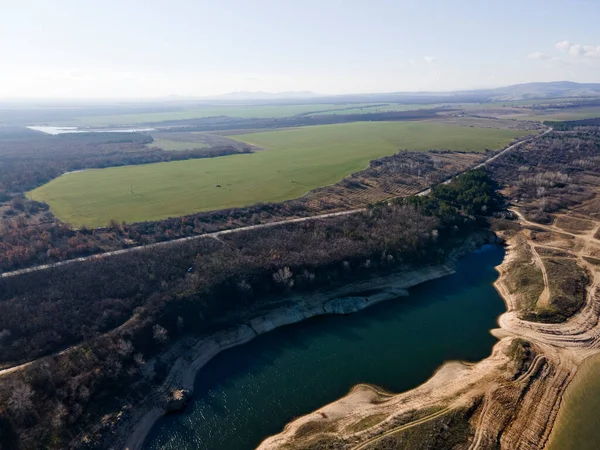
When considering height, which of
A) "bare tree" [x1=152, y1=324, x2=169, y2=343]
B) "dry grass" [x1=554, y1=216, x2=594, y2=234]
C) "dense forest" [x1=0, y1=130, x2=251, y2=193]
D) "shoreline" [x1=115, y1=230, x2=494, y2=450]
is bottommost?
"shoreline" [x1=115, y1=230, x2=494, y2=450]

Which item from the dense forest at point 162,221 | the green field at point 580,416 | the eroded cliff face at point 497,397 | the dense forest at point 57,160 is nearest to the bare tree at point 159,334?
the eroded cliff face at point 497,397

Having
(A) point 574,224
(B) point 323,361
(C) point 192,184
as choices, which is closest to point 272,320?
(B) point 323,361

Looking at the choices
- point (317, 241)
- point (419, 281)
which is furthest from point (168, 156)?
point (419, 281)

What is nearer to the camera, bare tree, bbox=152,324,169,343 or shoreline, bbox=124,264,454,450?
shoreline, bbox=124,264,454,450

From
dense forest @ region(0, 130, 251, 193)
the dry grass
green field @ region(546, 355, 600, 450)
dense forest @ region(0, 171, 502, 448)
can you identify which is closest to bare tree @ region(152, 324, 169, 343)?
dense forest @ region(0, 171, 502, 448)

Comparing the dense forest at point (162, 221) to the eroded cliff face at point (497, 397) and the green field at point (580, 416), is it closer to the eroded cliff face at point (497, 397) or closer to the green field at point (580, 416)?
the eroded cliff face at point (497, 397)

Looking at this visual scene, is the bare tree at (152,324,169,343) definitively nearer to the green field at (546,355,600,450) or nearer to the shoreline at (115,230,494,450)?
the shoreline at (115,230,494,450)

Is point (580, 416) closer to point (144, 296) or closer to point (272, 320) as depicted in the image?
point (272, 320)

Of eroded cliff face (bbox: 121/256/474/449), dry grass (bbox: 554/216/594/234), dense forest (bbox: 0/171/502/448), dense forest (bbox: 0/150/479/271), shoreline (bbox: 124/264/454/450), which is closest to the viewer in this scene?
dense forest (bbox: 0/171/502/448)
